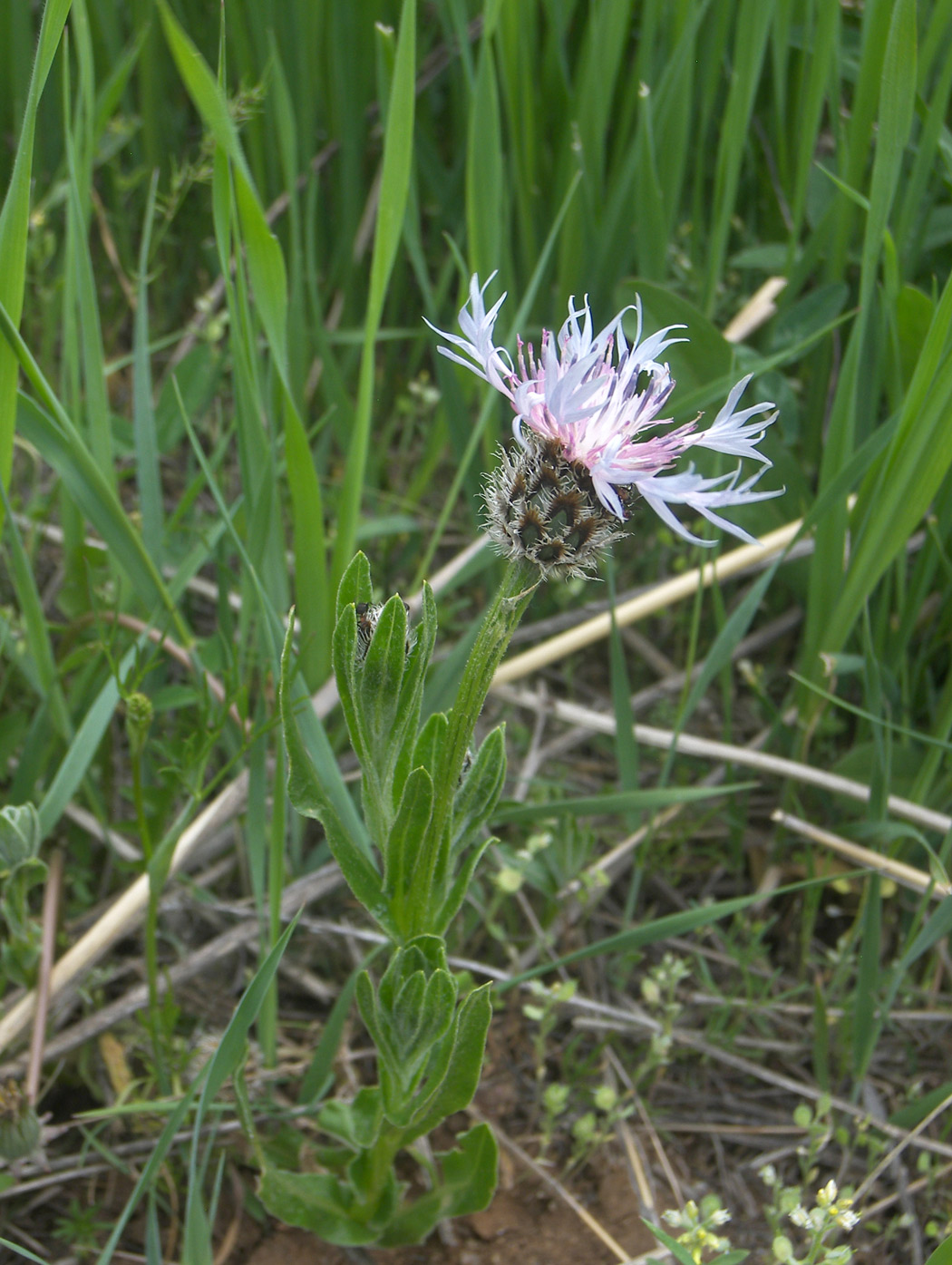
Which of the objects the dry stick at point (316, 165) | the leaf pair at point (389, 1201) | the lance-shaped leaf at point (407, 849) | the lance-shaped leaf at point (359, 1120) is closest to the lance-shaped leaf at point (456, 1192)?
the leaf pair at point (389, 1201)

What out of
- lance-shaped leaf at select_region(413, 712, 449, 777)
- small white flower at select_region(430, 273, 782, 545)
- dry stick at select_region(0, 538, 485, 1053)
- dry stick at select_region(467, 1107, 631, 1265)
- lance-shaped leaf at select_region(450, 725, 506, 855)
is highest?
small white flower at select_region(430, 273, 782, 545)

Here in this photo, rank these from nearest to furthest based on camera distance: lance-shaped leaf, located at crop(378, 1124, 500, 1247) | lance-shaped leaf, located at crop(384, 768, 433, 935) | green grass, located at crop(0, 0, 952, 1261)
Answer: lance-shaped leaf, located at crop(384, 768, 433, 935) → lance-shaped leaf, located at crop(378, 1124, 500, 1247) → green grass, located at crop(0, 0, 952, 1261)

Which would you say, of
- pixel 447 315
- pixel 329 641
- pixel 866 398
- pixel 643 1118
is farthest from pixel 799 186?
pixel 643 1118

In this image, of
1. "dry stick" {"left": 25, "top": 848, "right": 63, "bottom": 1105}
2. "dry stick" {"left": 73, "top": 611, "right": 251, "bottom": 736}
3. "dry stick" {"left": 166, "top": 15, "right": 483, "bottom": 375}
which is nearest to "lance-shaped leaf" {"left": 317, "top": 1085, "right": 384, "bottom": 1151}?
"dry stick" {"left": 25, "top": 848, "right": 63, "bottom": 1105}

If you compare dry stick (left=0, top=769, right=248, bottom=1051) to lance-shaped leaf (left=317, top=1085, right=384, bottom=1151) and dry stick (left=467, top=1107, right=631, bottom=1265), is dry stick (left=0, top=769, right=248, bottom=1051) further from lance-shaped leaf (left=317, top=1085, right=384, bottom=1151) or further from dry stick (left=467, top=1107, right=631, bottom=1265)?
dry stick (left=467, top=1107, right=631, bottom=1265)

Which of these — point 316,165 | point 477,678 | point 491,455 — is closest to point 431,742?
point 477,678

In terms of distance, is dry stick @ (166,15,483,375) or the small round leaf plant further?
dry stick @ (166,15,483,375)

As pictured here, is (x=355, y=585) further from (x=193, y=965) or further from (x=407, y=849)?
(x=193, y=965)

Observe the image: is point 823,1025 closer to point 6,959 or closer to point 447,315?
point 6,959
